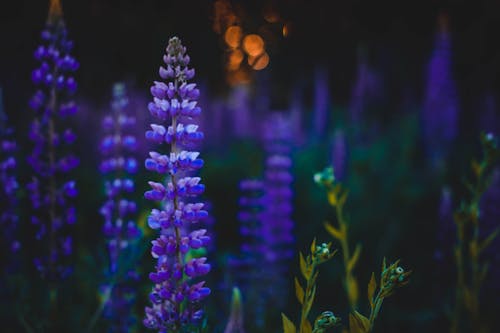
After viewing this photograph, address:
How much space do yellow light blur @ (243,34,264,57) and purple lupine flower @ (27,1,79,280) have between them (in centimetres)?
451

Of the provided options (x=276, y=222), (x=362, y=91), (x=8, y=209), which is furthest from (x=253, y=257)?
(x=362, y=91)

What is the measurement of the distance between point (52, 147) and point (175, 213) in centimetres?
97

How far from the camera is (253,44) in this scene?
6.30 m

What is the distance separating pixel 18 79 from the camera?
694 cm

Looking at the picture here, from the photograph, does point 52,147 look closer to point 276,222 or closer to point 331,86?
point 276,222

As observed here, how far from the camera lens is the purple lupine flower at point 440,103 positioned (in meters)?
4.78

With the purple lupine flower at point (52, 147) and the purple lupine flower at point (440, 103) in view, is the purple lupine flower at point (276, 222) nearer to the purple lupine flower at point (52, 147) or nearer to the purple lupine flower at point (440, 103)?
the purple lupine flower at point (52, 147)

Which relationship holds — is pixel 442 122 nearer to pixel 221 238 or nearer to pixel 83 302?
pixel 221 238

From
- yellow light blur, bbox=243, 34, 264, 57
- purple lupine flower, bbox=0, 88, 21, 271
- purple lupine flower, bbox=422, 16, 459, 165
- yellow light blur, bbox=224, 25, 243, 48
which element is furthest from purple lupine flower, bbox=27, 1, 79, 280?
yellow light blur, bbox=243, 34, 264, 57

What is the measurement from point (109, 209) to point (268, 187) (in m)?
1.10

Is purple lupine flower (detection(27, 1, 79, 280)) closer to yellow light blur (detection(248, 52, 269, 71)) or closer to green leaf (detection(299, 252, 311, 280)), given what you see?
green leaf (detection(299, 252, 311, 280))

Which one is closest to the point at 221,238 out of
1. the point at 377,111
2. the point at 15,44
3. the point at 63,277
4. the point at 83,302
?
the point at 83,302

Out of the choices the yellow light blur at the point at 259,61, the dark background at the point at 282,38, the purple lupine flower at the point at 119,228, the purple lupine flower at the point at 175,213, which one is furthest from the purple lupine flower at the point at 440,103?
the purple lupine flower at the point at 175,213

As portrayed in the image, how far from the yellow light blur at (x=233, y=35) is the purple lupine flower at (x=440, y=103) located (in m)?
2.39
